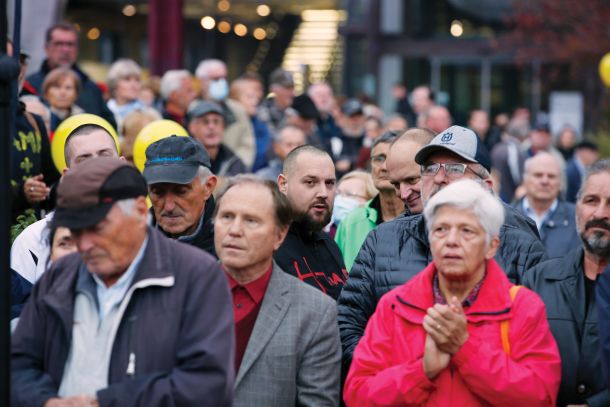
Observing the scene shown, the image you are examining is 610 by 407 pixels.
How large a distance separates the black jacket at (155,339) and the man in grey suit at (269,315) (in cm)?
60

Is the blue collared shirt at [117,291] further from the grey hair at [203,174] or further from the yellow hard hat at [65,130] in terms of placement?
the yellow hard hat at [65,130]

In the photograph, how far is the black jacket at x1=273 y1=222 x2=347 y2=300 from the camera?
6.88 metres

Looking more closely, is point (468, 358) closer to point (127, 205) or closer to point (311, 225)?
point (127, 205)

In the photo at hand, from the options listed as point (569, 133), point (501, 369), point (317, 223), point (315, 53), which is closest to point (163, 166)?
point (317, 223)

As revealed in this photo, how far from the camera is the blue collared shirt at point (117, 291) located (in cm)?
482

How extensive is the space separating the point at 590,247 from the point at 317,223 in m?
1.82

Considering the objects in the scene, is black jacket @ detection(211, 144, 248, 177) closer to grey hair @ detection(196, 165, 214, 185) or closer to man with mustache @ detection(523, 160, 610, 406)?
grey hair @ detection(196, 165, 214, 185)

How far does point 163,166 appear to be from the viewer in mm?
6773

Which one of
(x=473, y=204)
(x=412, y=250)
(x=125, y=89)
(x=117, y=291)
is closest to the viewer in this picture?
(x=117, y=291)

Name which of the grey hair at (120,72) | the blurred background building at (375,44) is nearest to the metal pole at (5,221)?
the grey hair at (120,72)

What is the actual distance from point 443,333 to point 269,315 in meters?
0.82

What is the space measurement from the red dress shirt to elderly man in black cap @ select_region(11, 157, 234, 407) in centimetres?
76

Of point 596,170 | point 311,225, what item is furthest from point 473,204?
point 311,225

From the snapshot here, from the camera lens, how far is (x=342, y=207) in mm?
9547
